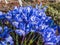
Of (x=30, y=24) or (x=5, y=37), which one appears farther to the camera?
(x=30, y=24)

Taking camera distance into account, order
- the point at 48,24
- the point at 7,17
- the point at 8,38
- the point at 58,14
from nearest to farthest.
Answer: the point at 8,38 < the point at 7,17 < the point at 48,24 < the point at 58,14

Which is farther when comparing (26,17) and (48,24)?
(48,24)

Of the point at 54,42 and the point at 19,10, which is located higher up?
the point at 19,10

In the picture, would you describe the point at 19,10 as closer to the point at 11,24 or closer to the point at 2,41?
the point at 11,24

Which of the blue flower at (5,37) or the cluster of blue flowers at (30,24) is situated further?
the cluster of blue flowers at (30,24)

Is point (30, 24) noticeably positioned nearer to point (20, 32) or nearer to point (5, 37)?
point (20, 32)

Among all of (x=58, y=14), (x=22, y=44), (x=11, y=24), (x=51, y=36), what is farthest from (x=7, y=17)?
(x=58, y=14)

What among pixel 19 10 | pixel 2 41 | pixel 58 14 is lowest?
pixel 58 14

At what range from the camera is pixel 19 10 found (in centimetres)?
171

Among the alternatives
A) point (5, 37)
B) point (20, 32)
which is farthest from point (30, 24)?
point (5, 37)

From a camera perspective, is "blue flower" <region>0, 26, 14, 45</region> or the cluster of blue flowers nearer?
"blue flower" <region>0, 26, 14, 45</region>

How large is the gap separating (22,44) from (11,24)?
0.46ft

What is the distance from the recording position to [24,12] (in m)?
1.71

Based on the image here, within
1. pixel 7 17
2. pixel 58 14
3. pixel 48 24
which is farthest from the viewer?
pixel 58 14
